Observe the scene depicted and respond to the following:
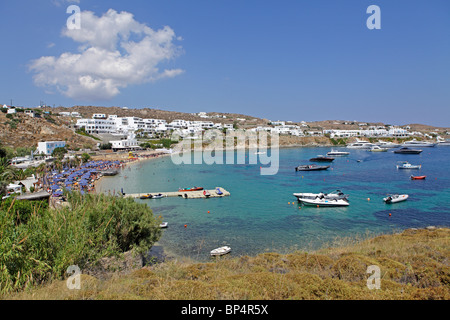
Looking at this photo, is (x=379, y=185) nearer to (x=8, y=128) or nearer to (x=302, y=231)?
(x=302, y=231)

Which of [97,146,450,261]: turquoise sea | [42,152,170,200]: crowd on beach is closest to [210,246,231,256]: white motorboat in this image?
[97,146,450,261]: turquoise sea

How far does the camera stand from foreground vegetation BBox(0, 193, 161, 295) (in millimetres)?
6945

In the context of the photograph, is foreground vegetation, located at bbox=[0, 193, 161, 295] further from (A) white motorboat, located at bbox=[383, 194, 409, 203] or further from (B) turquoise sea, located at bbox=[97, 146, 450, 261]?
(A) white motorboat, located at bbox=[383, 194, 409, 203]

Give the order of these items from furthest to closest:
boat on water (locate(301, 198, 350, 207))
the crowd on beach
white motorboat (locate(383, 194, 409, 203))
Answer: the crowd on beach
white motorboat (locate(383, 194, 409, 203))
boat on water (locate(301, 198, 350, 207))

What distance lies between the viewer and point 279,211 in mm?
25266

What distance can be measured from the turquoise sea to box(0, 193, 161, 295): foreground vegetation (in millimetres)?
4899

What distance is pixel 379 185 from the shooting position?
1419 inches

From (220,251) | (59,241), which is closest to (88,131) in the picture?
(220,251)

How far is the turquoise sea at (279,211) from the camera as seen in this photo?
18219 millimetres

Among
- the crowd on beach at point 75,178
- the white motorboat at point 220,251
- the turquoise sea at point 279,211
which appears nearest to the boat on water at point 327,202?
the turquoise sea at point 279,211

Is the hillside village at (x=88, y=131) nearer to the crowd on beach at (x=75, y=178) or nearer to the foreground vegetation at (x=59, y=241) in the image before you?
the crowd on beach at (x=75, y=178)
